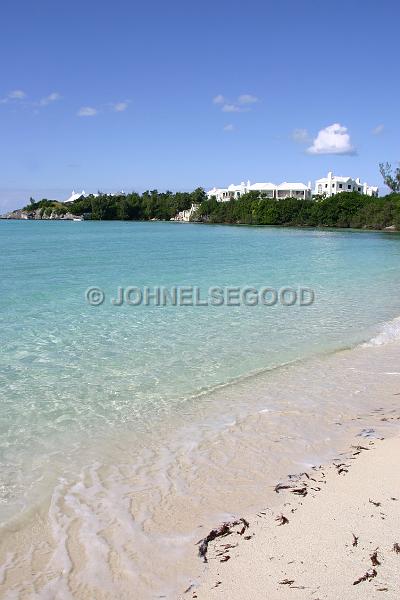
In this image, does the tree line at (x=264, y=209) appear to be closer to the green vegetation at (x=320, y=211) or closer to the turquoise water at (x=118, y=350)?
the green vegetation at (x=320, y=211)

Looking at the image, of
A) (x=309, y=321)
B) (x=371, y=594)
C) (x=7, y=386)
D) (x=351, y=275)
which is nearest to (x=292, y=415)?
(x=371, y=594)

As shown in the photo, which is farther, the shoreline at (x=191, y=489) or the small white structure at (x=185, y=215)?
the small white structure at (x=185, y=215)

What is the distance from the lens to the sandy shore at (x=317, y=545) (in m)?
3.01

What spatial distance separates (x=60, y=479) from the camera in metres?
4.83

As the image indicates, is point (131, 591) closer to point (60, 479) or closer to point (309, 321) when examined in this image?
point (60, 479)

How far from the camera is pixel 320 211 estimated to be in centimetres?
9456

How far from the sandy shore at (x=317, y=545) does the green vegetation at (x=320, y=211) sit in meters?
80.3

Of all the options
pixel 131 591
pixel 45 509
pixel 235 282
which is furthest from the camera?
pixel 235 282

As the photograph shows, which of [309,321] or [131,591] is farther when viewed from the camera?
[309,321]

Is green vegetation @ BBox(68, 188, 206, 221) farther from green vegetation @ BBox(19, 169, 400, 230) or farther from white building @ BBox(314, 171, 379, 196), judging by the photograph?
white building @ BBox(314, 171, 379, 196)

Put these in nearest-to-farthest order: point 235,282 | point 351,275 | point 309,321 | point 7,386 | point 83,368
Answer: point 7,386 < point 83,368 < point 309,321 < point 235,282 < point 351,275

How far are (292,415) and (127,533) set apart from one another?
9.85ft

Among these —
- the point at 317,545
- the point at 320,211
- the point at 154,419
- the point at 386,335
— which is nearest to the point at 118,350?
the point at 154,419

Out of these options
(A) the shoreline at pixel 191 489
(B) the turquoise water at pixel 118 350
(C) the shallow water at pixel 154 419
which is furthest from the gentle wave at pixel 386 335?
(A) the shoreline at pixel 191 489
